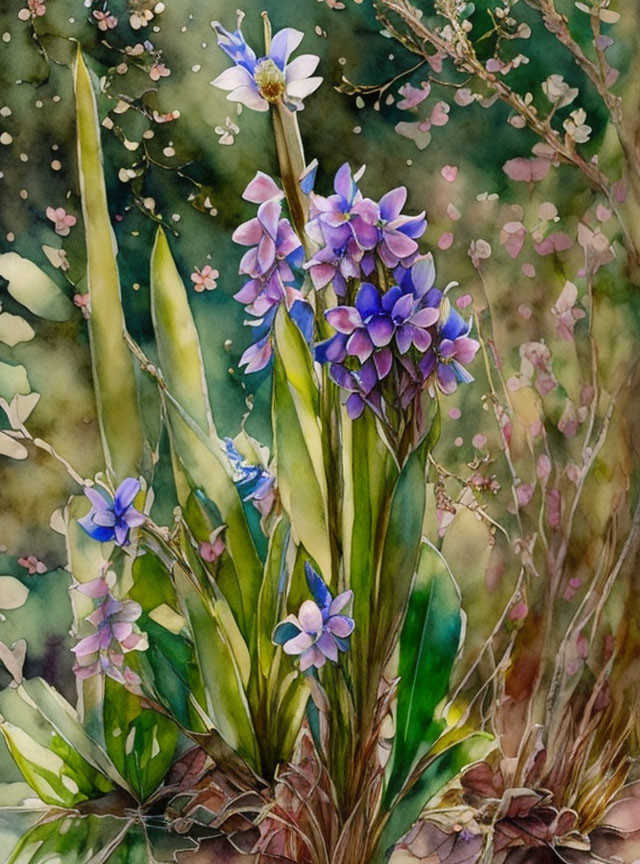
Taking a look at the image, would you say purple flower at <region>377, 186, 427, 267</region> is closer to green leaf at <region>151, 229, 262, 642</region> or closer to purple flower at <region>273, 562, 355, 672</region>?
green leaf at <region>151, 229, 262, 642</region>

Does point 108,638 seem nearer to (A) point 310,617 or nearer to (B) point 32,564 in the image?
(B) point 32,564

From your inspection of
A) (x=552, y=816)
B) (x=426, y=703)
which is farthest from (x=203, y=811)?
(x=552, y=816)

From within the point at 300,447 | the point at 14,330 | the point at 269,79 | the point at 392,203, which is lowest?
the point at 300,447

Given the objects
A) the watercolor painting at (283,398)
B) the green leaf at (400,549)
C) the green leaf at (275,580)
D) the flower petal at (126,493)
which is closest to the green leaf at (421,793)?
the watercolor painting at (283,398)

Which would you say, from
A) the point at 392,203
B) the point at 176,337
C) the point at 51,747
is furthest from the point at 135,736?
the point at 392,203

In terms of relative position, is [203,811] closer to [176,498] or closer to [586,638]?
[176,498]

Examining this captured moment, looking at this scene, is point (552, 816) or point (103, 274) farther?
point (552, 816)
